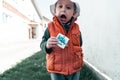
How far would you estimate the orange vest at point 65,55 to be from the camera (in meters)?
2.20

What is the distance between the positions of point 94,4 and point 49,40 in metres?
1.30

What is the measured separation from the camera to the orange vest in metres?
2.20

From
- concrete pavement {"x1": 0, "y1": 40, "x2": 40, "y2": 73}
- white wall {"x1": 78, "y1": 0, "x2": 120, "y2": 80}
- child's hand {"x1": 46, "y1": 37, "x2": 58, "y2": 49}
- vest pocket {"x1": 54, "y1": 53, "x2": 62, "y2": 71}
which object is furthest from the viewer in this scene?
concrete pavement {"x1": 0, "y1": 40, "x2": 40, "y2": 73}

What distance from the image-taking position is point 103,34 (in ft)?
9.35

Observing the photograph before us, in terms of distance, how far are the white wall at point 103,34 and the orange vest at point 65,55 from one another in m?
0.35

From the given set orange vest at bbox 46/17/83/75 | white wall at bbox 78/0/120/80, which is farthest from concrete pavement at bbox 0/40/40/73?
orange vest at bbox 46/17/83/75

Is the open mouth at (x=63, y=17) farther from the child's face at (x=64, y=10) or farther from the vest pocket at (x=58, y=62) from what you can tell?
the vest pocket at (x=58, y=62)

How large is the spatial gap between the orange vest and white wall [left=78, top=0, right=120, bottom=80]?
348 millimetres

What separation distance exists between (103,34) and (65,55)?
29.7 inches

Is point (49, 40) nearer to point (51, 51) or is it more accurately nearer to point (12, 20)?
point (51, 51)

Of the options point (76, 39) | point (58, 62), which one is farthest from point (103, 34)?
point (58, 62)

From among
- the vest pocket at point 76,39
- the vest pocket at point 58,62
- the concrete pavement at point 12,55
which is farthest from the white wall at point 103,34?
the concrete pavement at point 12,55

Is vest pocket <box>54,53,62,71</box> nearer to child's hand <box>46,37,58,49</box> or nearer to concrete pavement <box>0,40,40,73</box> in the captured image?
child's hand <box>46,37,58,49</box>

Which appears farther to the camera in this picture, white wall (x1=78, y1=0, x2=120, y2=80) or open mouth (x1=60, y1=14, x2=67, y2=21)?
white wall (x1=78, y1=0, x2=120, y2=80)
